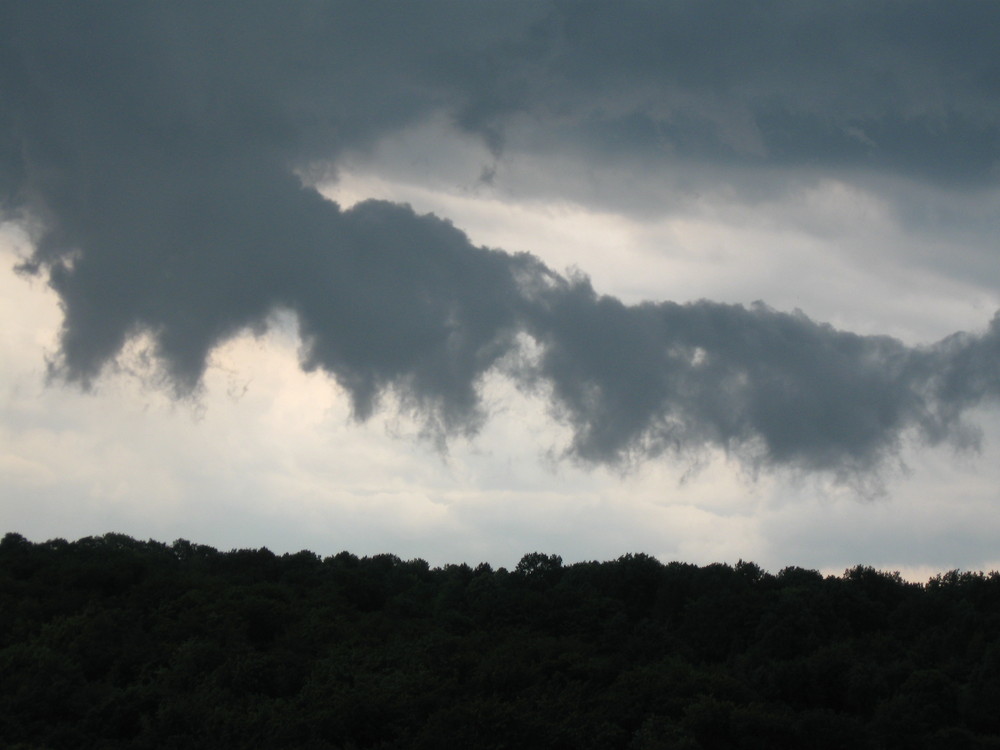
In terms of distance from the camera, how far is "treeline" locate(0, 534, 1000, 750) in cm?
6312

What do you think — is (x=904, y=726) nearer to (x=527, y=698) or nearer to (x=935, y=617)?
(x=527, y=698)

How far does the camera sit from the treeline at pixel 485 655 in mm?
63125

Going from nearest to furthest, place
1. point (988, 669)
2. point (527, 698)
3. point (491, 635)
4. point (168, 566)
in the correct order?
1. point (527, 698)
2. point (988, 669)
3. point (491, 635)
4. point (168, 566)

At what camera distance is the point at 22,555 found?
10669 centimetres

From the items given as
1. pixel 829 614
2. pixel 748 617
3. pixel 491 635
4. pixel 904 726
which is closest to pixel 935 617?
pixel 829 614

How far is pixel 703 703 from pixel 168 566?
6183cm

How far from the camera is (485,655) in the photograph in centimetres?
7888

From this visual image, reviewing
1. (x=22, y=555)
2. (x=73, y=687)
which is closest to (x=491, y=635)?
(x=73, y=687)

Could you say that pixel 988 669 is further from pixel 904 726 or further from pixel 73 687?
pixel 73 687

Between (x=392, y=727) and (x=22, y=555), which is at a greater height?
(x=22, y=555)

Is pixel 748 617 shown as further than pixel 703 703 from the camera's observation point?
Yes

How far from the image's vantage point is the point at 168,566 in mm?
109500

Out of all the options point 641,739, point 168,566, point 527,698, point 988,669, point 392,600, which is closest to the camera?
point 641,739

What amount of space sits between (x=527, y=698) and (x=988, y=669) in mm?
29710
